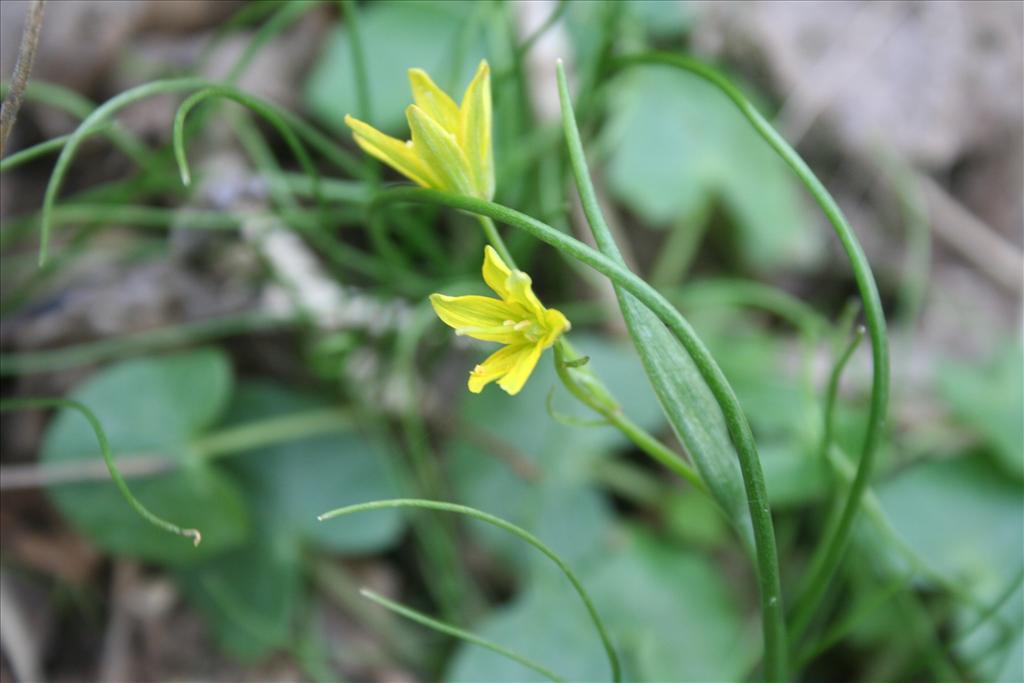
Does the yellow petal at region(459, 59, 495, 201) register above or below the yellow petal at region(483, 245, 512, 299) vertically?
above

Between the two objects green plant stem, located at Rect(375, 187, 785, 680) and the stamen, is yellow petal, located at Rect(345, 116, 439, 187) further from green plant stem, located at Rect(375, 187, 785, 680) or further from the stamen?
the stamen

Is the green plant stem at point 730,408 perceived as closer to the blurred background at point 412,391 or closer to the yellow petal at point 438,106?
the yellow petal at point 438,106

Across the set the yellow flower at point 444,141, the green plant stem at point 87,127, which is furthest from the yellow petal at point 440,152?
the green plant stem at point 87,127

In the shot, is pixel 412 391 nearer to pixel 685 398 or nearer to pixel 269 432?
pixel 269 432

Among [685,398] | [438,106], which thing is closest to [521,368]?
[685,398]

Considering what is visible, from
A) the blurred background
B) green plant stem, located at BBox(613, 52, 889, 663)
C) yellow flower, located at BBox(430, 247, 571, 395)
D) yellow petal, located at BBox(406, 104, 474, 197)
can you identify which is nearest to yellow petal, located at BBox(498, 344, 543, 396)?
yellow flower, located at BBox(430, 247, 571, 395)

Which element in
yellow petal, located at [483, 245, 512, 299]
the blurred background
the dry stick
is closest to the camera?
yellow petal, located at [483, 245, 512, 299]
